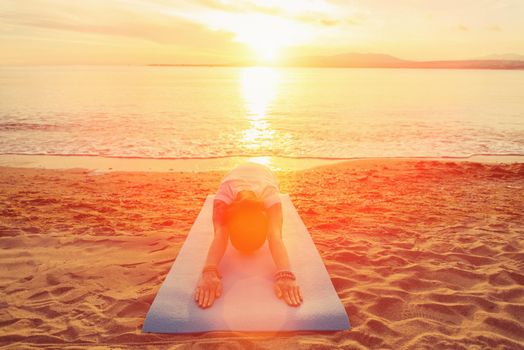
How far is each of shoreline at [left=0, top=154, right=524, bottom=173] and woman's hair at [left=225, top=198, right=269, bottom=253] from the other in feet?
19.7

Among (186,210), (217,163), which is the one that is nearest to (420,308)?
(186,210)

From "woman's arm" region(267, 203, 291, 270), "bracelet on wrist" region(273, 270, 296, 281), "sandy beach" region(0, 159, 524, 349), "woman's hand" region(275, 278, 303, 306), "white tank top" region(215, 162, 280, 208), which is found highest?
"white tank top" region(215, 162, 280, 208)

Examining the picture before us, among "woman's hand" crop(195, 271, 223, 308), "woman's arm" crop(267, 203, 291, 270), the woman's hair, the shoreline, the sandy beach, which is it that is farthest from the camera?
the shoreline

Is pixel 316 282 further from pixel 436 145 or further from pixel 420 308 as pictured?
pixel 436 145

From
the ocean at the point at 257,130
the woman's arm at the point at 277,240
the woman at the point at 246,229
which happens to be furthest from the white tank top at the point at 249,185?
the ocean at the point at 257,130

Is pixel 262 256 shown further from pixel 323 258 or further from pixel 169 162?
pixel 169 162

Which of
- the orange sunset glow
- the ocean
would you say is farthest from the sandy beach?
the ocean

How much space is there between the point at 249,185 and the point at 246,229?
2.15 ft

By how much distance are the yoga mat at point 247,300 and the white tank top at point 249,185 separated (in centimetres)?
58

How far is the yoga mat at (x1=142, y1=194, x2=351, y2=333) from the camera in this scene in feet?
10.1

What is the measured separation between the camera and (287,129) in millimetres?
16719

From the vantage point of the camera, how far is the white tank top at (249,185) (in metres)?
4.19

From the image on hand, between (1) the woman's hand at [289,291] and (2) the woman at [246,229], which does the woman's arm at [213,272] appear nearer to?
(2) the woman at [246,229]

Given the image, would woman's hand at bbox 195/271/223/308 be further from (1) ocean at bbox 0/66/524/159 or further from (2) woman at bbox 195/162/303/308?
(1) ocean at bbox 0/66/524/159
